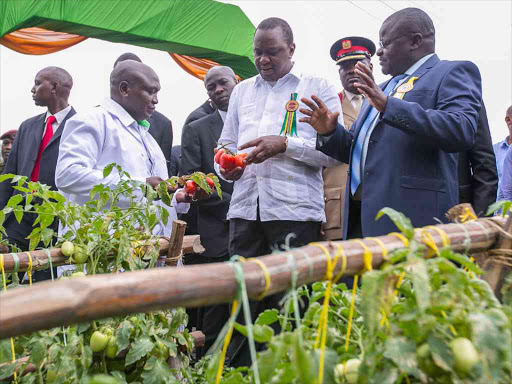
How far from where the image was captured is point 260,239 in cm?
300

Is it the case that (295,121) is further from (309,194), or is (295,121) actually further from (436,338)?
(436,338)

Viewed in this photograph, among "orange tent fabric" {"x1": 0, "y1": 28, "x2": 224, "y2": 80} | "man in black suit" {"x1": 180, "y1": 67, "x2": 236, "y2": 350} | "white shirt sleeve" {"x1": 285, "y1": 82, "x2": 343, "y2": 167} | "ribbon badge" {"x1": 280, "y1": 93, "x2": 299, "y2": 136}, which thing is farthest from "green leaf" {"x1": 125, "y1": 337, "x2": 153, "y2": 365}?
"orange tent fabric" {"x1": 0, "y1": 28, "x2": 224, "y2": 80}

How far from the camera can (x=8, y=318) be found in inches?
33.3

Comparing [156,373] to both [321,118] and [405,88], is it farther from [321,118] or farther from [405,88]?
[405,88]

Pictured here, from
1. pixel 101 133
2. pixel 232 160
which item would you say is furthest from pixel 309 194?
pixel 101 133

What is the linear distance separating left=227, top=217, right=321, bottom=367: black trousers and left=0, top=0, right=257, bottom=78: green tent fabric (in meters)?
3.53

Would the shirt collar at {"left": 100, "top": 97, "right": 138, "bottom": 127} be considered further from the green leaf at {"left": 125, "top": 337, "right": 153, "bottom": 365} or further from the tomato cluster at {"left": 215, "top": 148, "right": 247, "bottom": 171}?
the green leaf at {"left": 125, "top": 337, "right": 153, "bottom": 365}

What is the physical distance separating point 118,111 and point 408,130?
1.47 metres

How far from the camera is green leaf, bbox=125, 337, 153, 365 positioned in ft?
6.14

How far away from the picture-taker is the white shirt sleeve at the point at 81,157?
2.76 meters

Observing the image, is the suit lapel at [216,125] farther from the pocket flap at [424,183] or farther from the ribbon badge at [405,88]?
the pocket flap at [424,183]

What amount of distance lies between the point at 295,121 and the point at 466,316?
2.06 meters

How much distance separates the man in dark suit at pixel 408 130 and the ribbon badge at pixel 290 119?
0.30 m

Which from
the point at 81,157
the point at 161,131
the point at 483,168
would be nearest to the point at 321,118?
the point at 483,168
